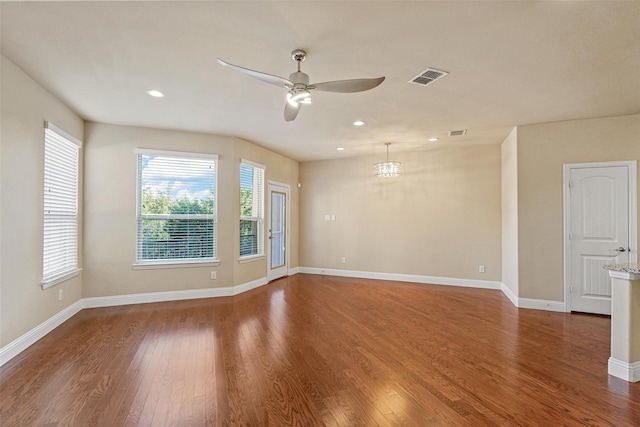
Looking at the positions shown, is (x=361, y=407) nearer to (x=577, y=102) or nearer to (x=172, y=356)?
(x=172, y=356)

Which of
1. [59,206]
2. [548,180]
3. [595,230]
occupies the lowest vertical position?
[595,230]

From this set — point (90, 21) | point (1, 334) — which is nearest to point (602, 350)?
point (90, 21)

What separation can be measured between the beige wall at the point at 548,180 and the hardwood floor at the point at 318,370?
0.56m

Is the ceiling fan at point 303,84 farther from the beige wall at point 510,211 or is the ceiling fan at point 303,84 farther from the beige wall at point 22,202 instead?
the beige wall at point 510,211

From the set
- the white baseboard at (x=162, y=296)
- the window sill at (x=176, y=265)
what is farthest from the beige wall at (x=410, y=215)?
the window sill at (x=176, y=265)

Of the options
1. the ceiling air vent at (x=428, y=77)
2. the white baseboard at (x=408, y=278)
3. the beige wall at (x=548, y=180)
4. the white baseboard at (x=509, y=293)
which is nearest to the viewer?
the ceiling air vent at (x=428, y=77)

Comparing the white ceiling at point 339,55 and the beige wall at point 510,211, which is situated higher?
the white ceiling at point 339,55

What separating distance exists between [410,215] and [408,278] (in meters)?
1.33

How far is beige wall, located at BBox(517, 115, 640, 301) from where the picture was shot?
4.36 m

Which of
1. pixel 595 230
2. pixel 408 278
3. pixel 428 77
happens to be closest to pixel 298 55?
pixel 428 77

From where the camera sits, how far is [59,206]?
13.1 feet

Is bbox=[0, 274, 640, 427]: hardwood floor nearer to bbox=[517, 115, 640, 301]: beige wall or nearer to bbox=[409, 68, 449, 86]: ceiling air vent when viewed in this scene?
bbox=[517, 115, 640, 301]: beige wall

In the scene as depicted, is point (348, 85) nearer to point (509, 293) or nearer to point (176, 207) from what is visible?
point (176, 207)

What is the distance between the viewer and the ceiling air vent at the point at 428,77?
10.0ft
